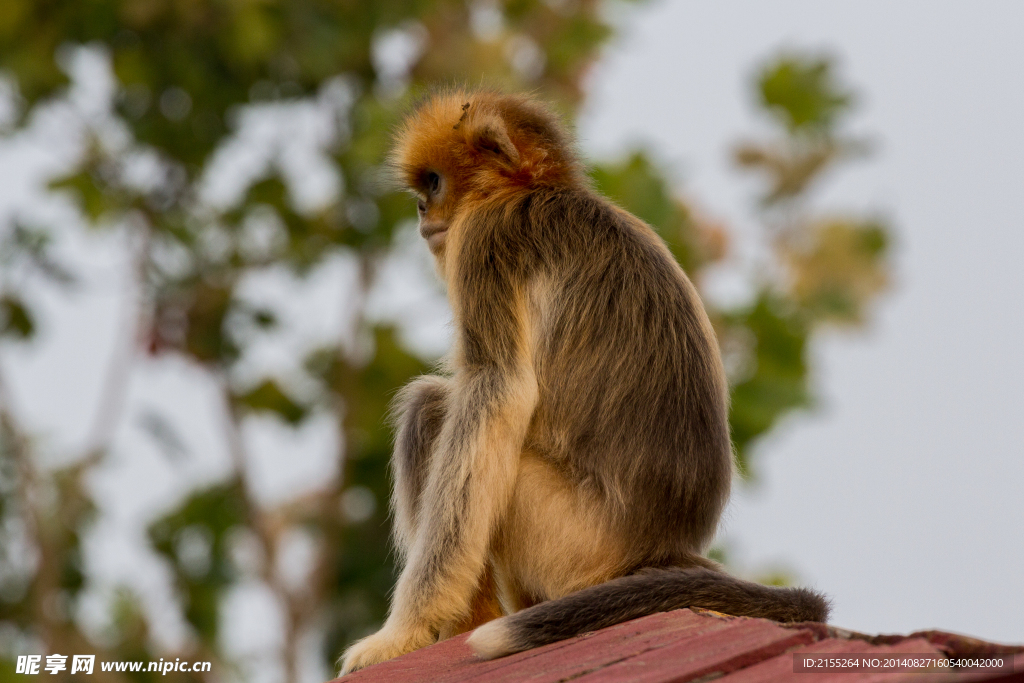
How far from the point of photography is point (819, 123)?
1147 cm

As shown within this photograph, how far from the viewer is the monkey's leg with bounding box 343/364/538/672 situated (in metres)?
4.06

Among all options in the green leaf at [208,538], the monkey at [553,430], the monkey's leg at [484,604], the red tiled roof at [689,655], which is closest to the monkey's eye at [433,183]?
the monkey at [553,430]

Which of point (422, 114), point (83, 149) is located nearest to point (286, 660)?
point (83, 149)

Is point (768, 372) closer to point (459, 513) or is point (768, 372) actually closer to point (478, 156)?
point (478, 156)

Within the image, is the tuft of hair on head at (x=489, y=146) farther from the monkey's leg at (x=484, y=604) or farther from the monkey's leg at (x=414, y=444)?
the monkey's leg at (x=484, y=604)

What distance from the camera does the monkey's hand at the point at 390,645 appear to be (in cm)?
408

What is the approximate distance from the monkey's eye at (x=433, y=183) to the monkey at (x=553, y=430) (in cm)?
43

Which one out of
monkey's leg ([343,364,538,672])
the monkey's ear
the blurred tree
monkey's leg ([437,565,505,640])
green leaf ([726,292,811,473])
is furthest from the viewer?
the blurred tree

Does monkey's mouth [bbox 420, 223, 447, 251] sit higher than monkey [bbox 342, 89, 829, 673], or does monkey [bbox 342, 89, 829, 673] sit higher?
monkey's mouth [bbox 420, 223, 447, 251]

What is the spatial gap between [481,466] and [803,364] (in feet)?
22.3

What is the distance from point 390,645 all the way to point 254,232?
1009 centimetres

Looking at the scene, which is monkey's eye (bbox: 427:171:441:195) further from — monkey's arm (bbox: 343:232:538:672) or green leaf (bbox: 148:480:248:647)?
green leaf (bbox: 148:480:248:647)

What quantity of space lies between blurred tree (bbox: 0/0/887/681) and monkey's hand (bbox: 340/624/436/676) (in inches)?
299

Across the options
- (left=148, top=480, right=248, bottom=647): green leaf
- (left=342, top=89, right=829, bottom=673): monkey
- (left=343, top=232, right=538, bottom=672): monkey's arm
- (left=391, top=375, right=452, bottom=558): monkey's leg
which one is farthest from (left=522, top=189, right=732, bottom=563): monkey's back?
(left=148, top=480, right=248, bottom=647): green leaf
